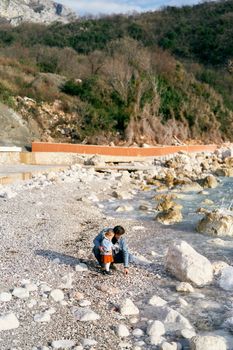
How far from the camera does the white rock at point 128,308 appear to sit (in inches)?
244

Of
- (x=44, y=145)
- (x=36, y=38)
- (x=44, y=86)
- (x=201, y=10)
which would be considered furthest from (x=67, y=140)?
(x=201, y=10)

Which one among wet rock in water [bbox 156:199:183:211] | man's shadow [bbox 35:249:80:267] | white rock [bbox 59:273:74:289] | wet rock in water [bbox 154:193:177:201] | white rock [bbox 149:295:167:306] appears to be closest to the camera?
white rock [bbox 149:295:167:306]

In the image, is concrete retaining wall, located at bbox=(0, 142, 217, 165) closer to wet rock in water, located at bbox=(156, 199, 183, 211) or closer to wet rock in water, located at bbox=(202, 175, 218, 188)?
wet rock in water, located at bbox=(202, 175, 218, 188)

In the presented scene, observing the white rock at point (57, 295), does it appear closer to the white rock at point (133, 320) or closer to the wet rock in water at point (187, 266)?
the white rock at point (133, 320)

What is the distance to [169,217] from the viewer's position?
39.3ft

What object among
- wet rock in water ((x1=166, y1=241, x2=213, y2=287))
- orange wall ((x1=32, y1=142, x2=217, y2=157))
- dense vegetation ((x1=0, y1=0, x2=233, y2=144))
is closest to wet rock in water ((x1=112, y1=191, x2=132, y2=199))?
wet rock in water ((x1=166, y1=241, x2=213, y2=287))

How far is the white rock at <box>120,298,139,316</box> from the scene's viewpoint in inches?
244

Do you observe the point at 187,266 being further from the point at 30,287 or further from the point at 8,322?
the point at 8,322

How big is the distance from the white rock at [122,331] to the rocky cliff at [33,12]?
8064 cm

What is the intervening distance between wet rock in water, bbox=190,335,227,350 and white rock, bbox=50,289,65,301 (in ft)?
6.41

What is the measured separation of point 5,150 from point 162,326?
1792 cm

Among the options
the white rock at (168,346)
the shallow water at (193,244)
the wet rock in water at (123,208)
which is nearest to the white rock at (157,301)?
the shallow water at (193,244)

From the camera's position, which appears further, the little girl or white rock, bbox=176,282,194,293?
the little girl

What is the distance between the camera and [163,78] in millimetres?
33594
